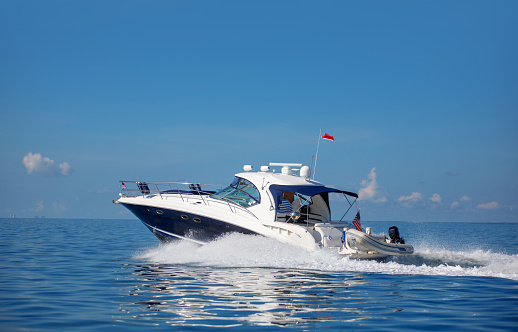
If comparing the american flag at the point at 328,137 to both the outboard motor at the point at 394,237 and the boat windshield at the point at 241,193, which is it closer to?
the boat windshield at the point at 241,193

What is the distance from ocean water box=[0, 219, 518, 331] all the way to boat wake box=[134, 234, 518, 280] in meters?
0.03

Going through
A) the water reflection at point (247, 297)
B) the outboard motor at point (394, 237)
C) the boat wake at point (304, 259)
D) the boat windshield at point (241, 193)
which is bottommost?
the water reflection at point (247, 297)

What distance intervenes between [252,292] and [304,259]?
12.4 ft

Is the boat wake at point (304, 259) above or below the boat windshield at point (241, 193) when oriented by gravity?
below

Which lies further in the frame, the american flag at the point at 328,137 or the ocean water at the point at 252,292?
the american flag at the point at 328,137

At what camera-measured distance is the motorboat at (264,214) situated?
42.9 feet

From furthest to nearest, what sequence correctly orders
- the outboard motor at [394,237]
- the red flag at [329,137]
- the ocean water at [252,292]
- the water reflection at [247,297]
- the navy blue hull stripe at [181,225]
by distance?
the red flag at [329,137] → the navy blue hull stripe at [181,225] → the outboard motor at [394,237] → the water reflection at [247,297] → the ocean water at [252,292]

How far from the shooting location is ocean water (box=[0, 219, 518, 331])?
22.8ft

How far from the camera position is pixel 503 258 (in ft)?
46.3

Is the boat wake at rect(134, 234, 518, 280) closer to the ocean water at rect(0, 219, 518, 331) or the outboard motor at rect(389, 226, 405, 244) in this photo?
the ocean water at rect(0, 219, 518, 331)

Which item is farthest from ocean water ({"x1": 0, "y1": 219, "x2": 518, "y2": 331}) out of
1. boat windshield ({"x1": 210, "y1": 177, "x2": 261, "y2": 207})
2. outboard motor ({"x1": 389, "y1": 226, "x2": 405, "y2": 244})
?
boat windshield ({"x1": 210, "y1": 177, "x2": 261, "y2": 207})

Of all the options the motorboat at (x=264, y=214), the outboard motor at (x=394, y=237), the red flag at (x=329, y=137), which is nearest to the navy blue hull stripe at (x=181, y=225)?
the motorboat at (x=264, y=214)

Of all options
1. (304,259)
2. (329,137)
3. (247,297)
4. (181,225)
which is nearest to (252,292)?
(247,297)

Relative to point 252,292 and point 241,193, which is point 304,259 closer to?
point 241,193
